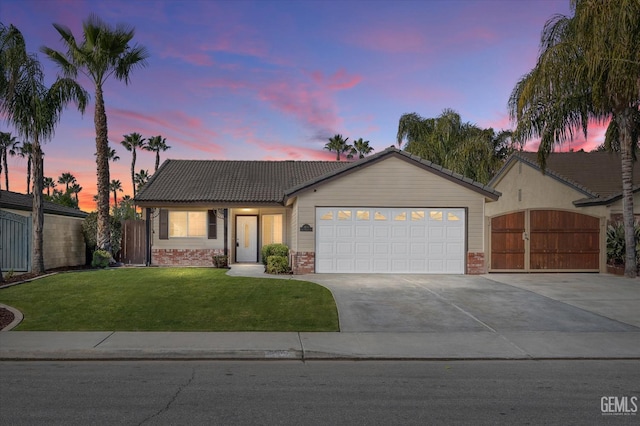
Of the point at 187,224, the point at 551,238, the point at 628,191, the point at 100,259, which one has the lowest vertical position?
the point at 100,259

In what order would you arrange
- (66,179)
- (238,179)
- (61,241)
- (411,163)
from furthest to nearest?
(66,179)
(238,179)
(61,241)
(411,163)

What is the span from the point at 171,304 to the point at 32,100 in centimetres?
982

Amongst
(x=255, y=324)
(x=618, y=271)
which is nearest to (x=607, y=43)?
(x=618, y=271)

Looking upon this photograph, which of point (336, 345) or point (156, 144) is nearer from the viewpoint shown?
point (336, 345)

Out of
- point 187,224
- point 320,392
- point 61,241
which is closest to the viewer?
point 320,392

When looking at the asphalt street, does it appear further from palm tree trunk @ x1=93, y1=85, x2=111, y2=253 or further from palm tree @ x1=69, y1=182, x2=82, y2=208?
palm tree @ x1=69, y1=182, x2=82, y2=208

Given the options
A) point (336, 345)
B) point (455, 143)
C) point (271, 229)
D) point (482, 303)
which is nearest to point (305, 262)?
point (271, 229)

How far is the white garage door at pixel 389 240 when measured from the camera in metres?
17.5

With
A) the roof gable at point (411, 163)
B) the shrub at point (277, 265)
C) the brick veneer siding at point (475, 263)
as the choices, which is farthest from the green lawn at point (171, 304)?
the brick veneer siding at point (475, 263)

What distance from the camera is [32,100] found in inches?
615

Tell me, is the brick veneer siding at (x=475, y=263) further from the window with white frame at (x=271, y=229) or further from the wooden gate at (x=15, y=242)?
the wooden gate at (x=15, y=242)

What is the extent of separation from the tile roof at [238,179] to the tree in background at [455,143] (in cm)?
928

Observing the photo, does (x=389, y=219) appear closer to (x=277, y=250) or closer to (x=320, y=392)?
(x=277, y=250)

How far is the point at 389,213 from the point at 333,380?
39.0 ft
